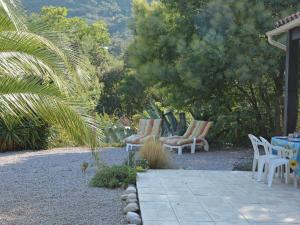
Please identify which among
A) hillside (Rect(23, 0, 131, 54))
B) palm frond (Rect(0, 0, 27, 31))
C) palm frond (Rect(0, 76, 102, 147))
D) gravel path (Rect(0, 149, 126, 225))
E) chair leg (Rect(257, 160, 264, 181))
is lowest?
gravel path (Rect(0, 149, 126, 225))

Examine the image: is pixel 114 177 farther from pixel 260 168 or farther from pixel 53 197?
pixel 260 168

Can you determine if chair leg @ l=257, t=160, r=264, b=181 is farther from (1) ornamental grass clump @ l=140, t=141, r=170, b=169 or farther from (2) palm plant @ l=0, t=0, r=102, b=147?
(2) palm plant @ l=0, t=0, r=102, b=147

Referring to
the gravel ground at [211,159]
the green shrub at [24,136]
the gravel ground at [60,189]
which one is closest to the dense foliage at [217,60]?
the gravel ground at [211,159]

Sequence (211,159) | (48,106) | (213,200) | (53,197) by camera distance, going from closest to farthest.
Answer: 1. (48,106)
2. (213,200)
3. (53,197)
4. (211,159)

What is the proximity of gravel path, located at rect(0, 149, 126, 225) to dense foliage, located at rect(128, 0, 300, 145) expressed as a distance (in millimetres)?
3750

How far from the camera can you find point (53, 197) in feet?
25.3

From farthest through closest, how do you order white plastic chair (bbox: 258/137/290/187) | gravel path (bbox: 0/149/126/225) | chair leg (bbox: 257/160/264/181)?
chair leg (bbox: 257/160/264/181) < white plastic chair (bbox: 258/137/290/187) < gravel path (bbox: 0/149/126/225)

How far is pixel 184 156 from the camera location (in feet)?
43.6

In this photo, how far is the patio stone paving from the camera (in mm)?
6031

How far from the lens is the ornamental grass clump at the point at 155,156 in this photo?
33.9 ft

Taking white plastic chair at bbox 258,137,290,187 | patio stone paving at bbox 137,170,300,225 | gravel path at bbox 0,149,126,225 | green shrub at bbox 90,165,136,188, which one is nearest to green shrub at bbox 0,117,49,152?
gravel path at bbox 0,149,126,225

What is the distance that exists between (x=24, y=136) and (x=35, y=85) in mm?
9955

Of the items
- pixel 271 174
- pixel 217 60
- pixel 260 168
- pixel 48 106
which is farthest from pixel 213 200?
pixel 217 60

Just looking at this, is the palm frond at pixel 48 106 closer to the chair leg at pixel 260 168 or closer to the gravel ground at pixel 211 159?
the chair leg at pixel 260 168
